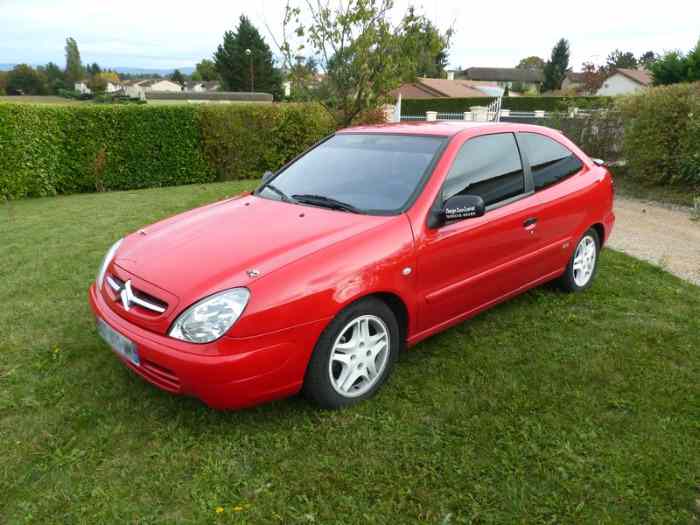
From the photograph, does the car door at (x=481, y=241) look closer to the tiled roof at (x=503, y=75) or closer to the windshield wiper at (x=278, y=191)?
the windshield wiper at (x=278, y=191)

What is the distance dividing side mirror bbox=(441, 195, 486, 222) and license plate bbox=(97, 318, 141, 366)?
1908 mm

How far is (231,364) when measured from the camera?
8.27ft

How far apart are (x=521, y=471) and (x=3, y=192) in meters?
11.0

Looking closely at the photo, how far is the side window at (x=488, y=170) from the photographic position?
3.51 metres

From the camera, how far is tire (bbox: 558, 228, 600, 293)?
461cm

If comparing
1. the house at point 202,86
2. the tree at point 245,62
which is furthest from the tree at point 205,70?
the tree at point 245,62

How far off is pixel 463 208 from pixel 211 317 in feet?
5.28

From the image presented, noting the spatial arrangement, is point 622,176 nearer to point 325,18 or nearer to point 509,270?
point 325,18

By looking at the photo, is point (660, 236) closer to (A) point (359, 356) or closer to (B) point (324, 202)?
(B) point (324, 202)

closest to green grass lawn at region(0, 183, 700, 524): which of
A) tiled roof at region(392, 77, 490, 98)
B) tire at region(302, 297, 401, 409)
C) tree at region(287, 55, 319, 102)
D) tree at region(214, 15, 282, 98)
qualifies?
tire at region(302, 297, 401, 409)

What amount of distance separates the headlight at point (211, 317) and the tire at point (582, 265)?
3099 millimetres

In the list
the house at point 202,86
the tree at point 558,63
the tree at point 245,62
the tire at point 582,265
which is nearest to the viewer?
the tire at point 582,265

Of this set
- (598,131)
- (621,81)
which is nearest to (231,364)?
(598,131)

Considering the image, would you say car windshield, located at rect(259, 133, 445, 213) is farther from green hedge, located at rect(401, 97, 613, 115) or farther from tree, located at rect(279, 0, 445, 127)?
green hedge, located at rect(401, 97, 613, 115)
